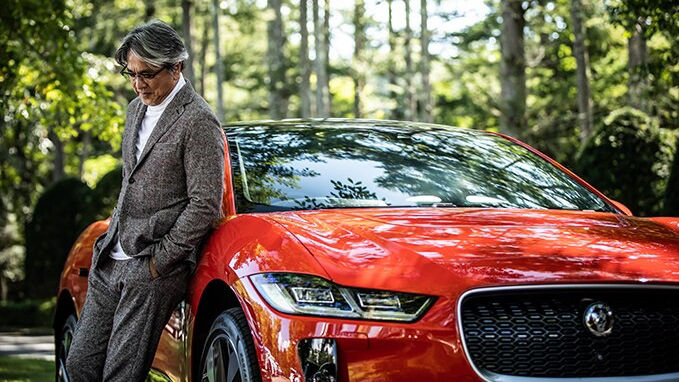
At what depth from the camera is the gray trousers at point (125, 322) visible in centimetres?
472

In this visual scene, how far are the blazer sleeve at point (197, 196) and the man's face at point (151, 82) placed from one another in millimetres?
198

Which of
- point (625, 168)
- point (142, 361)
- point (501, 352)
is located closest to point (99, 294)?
point (142, 361)

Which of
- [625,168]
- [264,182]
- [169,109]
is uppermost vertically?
[169,109]

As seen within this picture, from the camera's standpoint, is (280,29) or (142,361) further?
(280,29)

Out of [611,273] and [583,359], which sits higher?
[611,273]

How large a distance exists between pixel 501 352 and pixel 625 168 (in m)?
11.8

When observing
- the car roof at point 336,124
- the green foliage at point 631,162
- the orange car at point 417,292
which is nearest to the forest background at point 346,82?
the green foliage at point 631,162

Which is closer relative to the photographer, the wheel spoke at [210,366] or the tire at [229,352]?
the tire at [229,352]

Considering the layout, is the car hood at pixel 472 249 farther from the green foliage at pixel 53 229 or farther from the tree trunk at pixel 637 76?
the green foliage at pixel 53 229

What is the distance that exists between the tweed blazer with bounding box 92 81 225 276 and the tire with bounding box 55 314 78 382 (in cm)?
146

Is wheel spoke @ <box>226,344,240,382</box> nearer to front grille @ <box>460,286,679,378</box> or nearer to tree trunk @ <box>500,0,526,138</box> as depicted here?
front grille @ <box>460,286,679,378</box>

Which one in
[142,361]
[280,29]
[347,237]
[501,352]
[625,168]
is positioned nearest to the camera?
[501,352]

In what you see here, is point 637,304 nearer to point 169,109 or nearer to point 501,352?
point 501,352

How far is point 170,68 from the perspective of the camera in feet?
15.8
